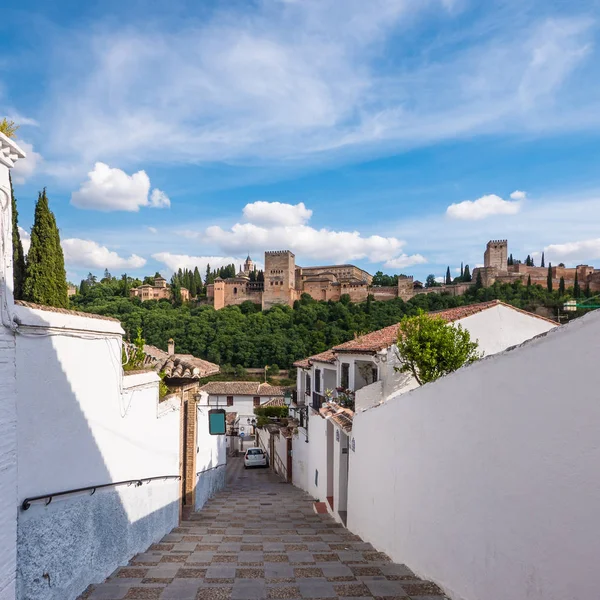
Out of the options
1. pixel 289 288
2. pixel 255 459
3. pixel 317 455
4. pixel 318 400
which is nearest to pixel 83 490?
pixel 317 455

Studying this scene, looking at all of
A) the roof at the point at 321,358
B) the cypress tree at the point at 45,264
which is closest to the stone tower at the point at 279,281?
the roof at the point at 321,358

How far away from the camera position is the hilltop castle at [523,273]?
6775 centimetres

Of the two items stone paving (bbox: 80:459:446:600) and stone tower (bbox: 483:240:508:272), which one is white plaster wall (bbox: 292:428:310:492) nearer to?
stone paving (bbox: 80:459:446:600)

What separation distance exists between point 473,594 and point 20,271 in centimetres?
1182

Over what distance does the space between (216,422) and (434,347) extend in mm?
6324

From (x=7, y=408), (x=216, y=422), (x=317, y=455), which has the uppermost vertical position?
(x=7, y=408)

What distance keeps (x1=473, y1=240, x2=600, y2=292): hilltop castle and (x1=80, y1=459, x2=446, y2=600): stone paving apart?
224 feet

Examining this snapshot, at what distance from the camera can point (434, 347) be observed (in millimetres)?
9484

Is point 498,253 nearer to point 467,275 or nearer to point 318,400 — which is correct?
point 467,275

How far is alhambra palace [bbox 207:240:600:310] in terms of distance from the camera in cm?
A: 7050

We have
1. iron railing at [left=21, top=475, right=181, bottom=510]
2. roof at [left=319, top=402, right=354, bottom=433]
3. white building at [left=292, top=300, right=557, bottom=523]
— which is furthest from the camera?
white building at [left=292, top=300, right=557, bottom=523]

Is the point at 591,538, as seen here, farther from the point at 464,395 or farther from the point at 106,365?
the point at 106,365

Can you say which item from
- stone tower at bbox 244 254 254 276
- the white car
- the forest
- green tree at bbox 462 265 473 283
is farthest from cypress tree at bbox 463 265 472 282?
the white car

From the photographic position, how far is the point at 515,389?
3.07 m
